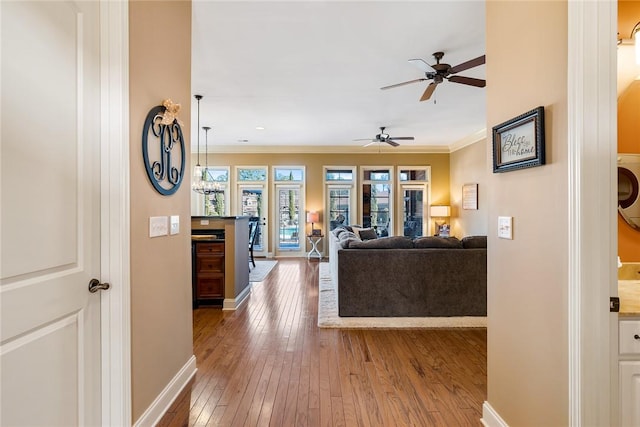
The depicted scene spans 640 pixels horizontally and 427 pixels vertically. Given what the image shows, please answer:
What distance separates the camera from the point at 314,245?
8453mm

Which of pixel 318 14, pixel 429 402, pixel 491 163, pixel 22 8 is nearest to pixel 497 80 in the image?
pixel 491 163

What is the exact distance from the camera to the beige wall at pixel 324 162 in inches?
343

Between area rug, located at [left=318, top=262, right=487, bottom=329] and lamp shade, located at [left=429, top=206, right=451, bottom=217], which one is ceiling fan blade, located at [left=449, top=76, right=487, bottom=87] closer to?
area rug, located at [left=318, top=262, right=487, bottom=329]

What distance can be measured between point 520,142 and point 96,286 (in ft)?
7.39

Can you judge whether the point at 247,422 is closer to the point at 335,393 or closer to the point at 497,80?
the point at 335,393

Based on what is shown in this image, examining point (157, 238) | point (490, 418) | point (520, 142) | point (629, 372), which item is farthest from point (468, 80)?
point (157, 238)

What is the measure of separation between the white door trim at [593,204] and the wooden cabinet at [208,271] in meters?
3.74

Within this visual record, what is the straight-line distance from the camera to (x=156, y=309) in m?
1.94

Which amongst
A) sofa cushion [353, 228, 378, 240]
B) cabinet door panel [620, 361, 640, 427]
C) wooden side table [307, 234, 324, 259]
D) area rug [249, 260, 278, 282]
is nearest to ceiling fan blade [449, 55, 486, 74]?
cabinet door panel [620, 361, 640, 427]

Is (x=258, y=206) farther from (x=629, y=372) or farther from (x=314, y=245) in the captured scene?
(x=629, y=372)

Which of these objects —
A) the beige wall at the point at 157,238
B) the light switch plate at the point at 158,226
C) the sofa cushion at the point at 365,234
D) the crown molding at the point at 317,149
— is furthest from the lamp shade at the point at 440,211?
the light switch plate at the point at 158,226

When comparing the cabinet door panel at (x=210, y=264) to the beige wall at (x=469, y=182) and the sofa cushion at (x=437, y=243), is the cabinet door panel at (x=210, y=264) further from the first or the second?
the beige wall at (x=469, y=182)

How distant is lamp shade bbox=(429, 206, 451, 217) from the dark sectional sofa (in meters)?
4.92

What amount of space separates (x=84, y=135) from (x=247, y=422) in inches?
73.6
